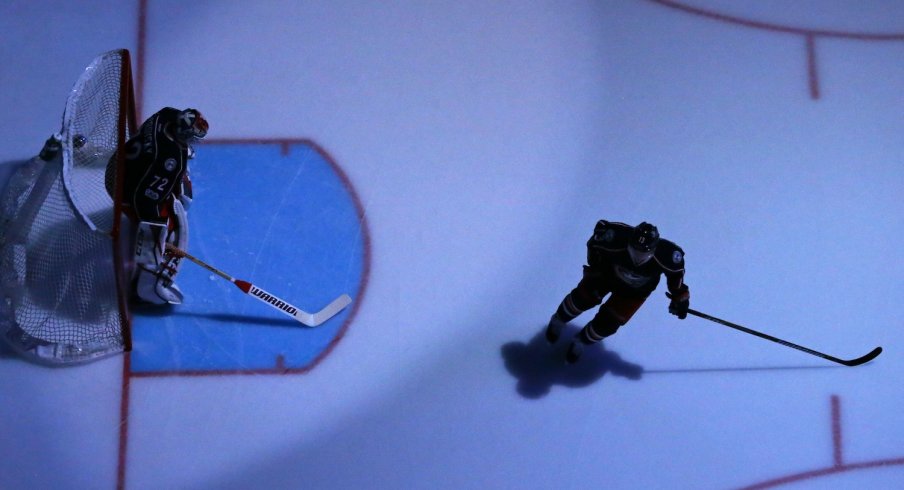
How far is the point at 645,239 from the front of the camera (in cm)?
385

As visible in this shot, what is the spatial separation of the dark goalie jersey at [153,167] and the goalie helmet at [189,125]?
0.03 meters

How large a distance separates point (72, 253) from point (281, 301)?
1.07 m

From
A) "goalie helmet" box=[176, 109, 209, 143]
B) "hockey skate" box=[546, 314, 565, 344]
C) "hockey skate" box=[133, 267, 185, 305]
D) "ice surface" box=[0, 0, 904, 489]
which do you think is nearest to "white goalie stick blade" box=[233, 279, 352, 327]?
"ice surface" box=[0, 0, 904, 489]

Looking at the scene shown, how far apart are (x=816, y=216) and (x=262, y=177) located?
3383 mm

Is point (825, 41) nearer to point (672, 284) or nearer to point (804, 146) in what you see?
point (804, 146)

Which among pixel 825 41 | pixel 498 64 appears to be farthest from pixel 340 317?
pixel 825 41

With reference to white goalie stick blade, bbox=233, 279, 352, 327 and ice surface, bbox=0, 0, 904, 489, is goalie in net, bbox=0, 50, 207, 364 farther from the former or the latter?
white goalie stick blade, bbox=233, 279, 352, 327

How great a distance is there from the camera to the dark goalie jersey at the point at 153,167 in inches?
162

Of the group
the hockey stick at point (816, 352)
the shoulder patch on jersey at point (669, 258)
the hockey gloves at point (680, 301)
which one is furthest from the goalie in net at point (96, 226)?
the hockey stick at point (816, 352)

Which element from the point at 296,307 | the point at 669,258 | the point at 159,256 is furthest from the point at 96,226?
the point at 669,258

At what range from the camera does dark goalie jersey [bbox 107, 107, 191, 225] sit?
162 inches

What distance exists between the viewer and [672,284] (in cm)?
414

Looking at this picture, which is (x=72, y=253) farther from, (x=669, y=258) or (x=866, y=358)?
(x=866, y=358)

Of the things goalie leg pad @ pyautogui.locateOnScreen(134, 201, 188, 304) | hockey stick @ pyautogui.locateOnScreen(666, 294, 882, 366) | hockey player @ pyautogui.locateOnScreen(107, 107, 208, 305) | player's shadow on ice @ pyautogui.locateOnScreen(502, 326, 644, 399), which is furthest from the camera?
player's shadow on ice @ pyautogui.locateOnScreen(502, 326, 644, 399)
